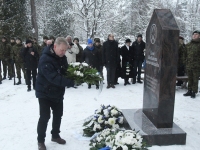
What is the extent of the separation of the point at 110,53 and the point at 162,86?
15.0 feet

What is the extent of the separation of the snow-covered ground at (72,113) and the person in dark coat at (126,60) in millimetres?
598

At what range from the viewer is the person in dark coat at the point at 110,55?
344 inches

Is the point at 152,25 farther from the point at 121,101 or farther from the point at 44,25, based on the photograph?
the point at 44,25

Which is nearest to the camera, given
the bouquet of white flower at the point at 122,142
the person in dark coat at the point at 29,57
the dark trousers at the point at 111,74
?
the bouquet of white flower at the point at 122,142

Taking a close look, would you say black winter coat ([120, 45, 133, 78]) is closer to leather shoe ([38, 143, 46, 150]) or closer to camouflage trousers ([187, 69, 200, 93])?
camouflage trousers ([187, 69, 200, 93])

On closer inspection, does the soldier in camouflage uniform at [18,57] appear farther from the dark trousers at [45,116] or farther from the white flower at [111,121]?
the white flower at [111,121]

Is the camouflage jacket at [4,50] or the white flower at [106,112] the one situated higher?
the camouflage jacket at [4,50]

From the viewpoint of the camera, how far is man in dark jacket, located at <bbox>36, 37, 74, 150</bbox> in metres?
3.68

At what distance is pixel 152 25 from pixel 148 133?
2.35m

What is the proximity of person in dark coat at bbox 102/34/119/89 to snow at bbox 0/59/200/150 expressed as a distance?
68 cm

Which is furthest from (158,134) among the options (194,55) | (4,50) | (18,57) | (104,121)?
(4,50)

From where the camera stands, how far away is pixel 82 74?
401 cm

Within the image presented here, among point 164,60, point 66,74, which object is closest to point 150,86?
point 164,60

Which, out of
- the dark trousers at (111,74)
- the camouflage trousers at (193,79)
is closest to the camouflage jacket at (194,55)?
the camouflage trousers at (193,79)
